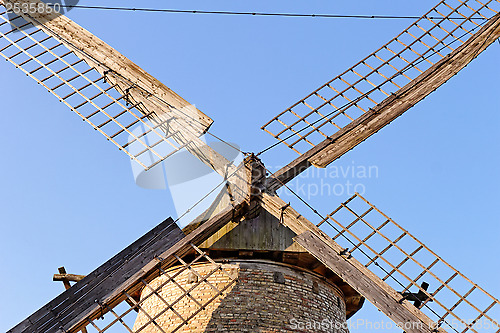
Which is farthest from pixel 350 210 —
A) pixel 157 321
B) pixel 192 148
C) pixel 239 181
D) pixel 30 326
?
pixel 30 326

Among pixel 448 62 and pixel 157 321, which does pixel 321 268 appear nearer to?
pixel 157 321

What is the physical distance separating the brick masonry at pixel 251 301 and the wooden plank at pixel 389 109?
1.14 metres

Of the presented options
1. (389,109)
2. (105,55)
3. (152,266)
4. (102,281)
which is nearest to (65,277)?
(102,281)

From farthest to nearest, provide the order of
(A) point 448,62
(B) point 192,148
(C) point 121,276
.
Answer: (A) point 448,62 < (B) point 192,148 < (C) point 121,276

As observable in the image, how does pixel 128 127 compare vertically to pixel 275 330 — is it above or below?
above

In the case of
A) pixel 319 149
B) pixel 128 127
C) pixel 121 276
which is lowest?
pixel 121 276

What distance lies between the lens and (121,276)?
7781mm

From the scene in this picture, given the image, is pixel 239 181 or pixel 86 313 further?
pixel 239 181

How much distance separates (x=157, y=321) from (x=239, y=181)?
1949mm

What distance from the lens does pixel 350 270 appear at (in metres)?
7.39

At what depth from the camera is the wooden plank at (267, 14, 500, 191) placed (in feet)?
27.3

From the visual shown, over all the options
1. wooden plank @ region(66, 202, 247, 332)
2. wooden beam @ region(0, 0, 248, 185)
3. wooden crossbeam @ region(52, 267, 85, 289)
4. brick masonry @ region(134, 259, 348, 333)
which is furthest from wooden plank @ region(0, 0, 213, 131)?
wooden crossbeam @ region(52, 267, 85, 289)

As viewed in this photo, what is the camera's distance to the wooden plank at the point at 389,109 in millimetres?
8336

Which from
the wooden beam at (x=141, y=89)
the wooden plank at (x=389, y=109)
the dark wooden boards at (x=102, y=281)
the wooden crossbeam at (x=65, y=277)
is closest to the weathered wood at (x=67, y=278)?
the wooden crossbeam at (x=65, y=277)
